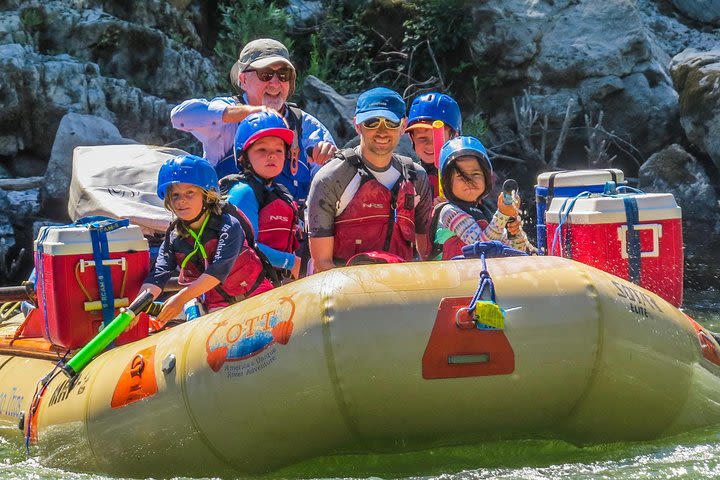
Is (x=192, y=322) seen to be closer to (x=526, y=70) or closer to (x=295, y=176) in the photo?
(x=295, y=176)

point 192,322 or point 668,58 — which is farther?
point 668,58

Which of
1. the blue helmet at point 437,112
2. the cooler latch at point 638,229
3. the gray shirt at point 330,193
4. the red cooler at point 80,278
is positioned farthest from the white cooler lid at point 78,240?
the cooler latch at point 638,229

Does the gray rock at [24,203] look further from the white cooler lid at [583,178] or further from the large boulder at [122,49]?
the white cooler lid at [583,178]

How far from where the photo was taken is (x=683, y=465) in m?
3.72

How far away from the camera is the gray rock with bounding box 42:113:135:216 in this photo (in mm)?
11453

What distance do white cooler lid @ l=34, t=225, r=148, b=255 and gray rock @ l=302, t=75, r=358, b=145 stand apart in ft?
24.4

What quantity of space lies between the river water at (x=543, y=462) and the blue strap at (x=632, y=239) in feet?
2.24

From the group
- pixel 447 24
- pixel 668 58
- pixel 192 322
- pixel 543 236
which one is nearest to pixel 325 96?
pixel 447 24

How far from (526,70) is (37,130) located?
224 inches

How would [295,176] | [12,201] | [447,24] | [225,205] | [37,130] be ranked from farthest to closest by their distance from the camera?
[447,24] → [37,130] → [12,201] → [295,176] → [225,205]

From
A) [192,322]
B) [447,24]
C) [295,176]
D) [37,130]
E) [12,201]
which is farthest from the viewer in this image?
[447,24]

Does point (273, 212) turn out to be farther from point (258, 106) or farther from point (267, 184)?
point (258, 106)

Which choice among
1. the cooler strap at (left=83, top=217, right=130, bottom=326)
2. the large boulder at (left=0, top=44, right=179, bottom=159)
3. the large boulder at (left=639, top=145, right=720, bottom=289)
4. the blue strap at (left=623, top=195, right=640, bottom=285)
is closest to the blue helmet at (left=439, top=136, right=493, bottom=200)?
the blue strap at (left=623, top=195, right=640, bottom=285)

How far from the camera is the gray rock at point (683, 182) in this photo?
1246cm
